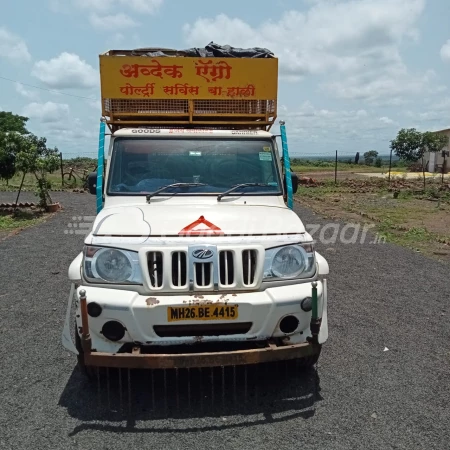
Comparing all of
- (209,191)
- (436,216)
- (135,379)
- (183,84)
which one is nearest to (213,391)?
(135,379)

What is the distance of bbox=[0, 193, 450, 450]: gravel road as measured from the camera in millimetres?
3287

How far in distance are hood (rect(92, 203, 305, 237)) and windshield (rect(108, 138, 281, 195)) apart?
0.45 m

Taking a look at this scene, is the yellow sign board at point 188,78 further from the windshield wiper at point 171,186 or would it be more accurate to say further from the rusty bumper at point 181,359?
the rusty bumper at point 181,359

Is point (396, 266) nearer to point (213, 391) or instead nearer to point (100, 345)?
point (213, 391)

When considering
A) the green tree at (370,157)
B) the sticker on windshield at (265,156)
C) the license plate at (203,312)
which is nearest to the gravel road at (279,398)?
the license plate at (203,312)

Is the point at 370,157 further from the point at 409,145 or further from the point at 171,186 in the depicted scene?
the point at 171,186

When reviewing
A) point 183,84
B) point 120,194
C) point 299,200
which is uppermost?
point 183,84

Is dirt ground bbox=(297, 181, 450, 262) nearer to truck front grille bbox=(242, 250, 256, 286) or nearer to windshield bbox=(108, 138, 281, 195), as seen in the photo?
windshield bbox=(108, 138, 281, 195)

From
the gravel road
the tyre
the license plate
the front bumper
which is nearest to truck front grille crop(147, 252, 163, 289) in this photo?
the front bumper

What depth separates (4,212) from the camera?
15781 millimetres

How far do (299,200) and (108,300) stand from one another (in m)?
16.9

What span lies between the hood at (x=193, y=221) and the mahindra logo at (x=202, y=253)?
169 millimetres

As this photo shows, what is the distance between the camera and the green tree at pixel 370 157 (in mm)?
61425

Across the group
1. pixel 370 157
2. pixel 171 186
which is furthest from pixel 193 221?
pixel 370 157
